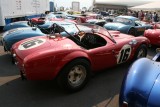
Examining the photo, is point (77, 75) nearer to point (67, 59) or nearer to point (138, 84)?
point (67, 59)

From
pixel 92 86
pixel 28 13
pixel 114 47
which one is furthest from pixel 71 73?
pixel 28 13

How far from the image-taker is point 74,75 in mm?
3809

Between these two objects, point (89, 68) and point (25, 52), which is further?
point (89, 68)

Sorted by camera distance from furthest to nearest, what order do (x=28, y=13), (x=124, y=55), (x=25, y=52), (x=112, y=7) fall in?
(x=112, y=7) < (x=28, y=13) < (x=124, y=55) < (x=25, y=52)

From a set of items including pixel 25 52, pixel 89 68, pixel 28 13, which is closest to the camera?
pixel 25 52

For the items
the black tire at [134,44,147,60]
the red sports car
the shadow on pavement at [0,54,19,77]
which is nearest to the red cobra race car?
the black tire at [134,44,147,60]

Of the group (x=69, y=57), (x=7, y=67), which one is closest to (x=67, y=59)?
(x=69, y=57)

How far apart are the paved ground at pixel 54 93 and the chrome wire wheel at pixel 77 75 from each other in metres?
0.20

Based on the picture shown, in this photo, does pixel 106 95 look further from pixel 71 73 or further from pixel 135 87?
pixel 135 87

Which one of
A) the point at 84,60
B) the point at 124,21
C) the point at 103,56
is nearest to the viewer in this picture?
the point at 84,60

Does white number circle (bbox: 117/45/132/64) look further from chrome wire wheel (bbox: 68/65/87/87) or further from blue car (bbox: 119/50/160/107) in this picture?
blue car (bbox: 119/50/160/107)

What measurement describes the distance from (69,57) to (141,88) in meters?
1.56

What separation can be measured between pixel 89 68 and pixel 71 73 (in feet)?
1.28

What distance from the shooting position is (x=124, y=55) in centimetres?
488
